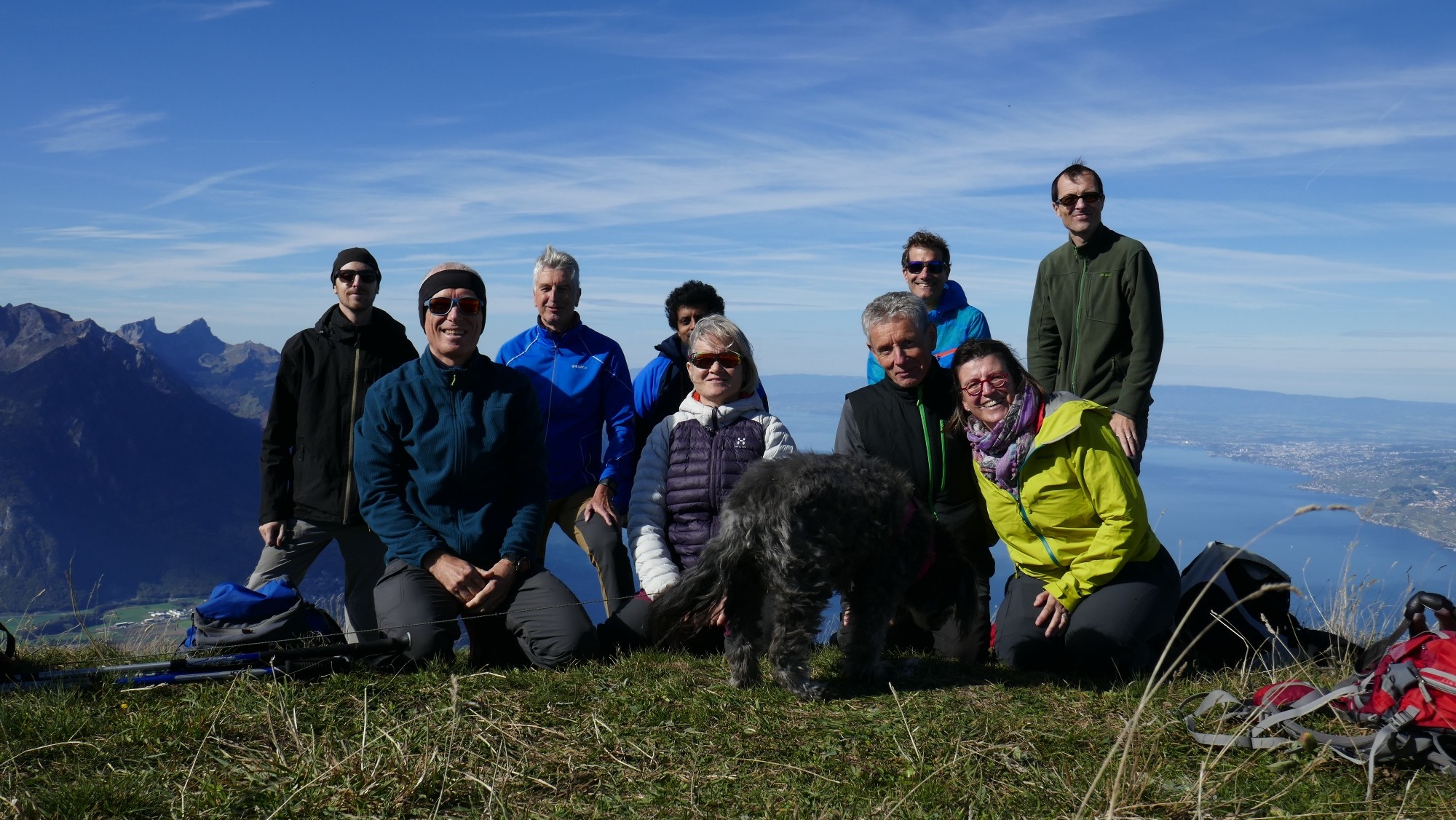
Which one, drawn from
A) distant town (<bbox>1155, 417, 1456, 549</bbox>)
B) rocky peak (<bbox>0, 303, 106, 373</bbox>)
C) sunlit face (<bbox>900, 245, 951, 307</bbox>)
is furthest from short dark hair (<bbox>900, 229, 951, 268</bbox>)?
rocky peak (<bbox>0, 303, 106, 373</bbox>)

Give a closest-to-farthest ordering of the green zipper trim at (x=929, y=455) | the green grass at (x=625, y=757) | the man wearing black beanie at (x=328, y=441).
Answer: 1. the green grass at (x=625, y=757)
2. the green zipper trim at (x=929, y=455)
3. the man wearing black beanie at (x=328, y=441)

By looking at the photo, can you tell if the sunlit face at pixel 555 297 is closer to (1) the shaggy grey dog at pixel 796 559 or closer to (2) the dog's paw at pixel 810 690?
(1) the shaggy grey dog at pixel 796 559

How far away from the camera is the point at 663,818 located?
10.1 feet

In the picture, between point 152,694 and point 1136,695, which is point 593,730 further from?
point 1136,695

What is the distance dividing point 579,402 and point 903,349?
247 cm

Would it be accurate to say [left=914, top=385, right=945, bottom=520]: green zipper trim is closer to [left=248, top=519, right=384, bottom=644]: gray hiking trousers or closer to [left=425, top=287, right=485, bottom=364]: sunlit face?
[left=425, top=287, right=485, bottom=364]: sunlit face

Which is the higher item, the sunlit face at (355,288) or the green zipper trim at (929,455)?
the sunlit face at (355,288)

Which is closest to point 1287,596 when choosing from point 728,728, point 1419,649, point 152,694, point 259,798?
point 1419,649

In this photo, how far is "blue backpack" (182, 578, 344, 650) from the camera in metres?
4.68

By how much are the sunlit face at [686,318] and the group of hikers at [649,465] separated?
79cm

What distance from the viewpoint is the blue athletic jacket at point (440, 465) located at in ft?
16.7

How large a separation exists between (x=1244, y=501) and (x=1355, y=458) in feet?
43.5

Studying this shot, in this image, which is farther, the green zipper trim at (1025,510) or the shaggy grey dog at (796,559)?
the green zipper trim at (1025,510)

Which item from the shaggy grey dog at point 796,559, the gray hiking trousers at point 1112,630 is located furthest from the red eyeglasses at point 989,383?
the gray hiking trousers at point 1112,630
